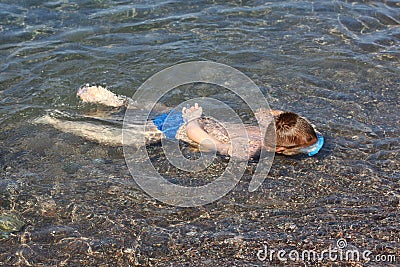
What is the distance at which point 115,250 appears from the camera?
4.19 meters

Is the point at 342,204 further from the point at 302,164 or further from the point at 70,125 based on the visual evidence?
the point at 70,125

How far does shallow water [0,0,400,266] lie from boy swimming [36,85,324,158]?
0.17m

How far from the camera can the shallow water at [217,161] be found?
429 centimetres

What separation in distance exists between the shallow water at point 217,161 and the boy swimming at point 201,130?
17 centimetres

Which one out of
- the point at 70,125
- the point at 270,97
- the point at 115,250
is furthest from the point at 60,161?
the point at 270,97

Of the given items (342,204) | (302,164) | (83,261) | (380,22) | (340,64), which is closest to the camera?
(83,261)

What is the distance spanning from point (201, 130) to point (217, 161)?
395 millimetres

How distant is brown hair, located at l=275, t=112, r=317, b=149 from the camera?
5086 millimetres

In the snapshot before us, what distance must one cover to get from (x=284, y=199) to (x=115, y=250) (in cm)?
168

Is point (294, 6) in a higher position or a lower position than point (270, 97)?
higher

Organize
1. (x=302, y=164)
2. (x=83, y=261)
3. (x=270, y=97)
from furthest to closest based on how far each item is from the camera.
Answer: (x=270, y=97)
(x=302, y=164)
(x=83, y=261)

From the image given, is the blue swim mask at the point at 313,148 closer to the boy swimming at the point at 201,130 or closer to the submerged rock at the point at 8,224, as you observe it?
the boy swimming at the point at 201,130

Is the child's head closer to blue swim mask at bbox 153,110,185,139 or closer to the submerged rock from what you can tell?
blue swim mask at bbox 153,110,185,139

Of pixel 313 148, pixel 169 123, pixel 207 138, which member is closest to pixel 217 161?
pixel 207 138
